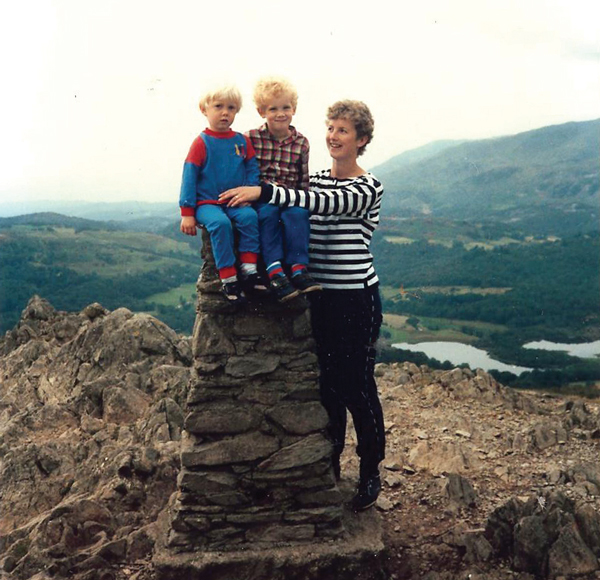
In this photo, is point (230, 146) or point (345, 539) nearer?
point (230, 146)

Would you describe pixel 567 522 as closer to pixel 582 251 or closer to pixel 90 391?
pixel 90 391

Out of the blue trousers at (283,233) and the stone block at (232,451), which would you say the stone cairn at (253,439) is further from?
the blue trousers at (283,233)

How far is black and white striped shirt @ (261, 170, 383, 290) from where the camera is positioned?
5.68 metres

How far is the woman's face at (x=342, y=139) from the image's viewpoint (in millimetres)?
5766

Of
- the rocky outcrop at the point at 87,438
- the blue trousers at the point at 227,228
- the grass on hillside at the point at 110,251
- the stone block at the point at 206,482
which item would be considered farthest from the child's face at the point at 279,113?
the grass on hillside at the point at 110,251

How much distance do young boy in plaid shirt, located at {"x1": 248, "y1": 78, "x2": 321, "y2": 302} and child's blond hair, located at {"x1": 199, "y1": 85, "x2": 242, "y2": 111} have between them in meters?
0.20

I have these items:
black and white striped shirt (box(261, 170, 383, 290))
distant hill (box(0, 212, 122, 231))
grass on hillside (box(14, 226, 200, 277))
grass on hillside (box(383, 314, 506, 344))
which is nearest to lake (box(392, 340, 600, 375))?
grass on hillside (box(383, 314, 506, 344))

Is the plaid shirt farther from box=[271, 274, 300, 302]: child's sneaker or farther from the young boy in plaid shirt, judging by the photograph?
box=[271, 274, 300, 302]: child's sneaker

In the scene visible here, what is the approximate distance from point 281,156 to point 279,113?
41cm

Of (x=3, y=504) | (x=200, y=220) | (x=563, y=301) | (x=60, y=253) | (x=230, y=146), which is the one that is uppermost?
(x=230, y=146)

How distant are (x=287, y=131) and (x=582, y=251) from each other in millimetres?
168160

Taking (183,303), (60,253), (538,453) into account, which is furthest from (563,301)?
(538,453)

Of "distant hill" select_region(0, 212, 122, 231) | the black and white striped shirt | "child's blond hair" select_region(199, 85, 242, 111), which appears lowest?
"distant hill" select_region(0, 212, 122, 231)

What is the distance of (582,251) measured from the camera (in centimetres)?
15638
